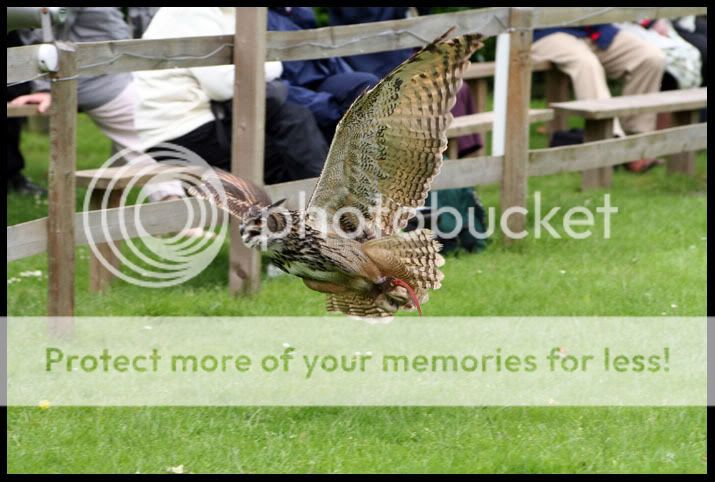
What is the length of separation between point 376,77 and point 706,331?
300 cm

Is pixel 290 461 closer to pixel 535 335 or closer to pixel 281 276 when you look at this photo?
pixel 535 335

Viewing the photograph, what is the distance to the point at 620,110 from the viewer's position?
8781mm

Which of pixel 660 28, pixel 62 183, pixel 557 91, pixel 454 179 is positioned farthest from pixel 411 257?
pixel 660 28

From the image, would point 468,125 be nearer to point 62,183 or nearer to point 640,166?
point 640,166

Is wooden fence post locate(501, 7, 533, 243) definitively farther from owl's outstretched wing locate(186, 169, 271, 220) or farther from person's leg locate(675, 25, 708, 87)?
person's leg locate(675, 25, 708, 87)

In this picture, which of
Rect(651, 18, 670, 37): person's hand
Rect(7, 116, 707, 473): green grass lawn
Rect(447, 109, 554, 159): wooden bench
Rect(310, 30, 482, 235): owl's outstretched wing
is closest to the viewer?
Rect(310, 30, 482, 235): owl's outstretched wing

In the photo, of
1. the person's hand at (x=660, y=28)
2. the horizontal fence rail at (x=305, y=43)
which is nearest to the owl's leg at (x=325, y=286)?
the horizontal fence rail at (x=305, y=43)

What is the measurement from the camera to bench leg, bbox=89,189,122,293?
6.54m

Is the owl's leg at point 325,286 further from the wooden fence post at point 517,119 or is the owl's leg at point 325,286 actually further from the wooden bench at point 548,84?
the wooden bench at point 548,84

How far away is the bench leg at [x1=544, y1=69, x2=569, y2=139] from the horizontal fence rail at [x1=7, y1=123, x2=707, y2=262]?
213cm

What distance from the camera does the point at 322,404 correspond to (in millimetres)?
5070

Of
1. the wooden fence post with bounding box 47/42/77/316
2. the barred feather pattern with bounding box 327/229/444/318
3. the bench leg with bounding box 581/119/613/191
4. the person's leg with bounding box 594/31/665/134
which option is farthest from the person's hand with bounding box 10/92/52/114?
the person's leg with bounding box 594/31/665/134

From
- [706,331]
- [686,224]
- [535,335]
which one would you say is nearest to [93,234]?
[535,335]

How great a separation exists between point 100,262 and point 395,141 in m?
2.58
